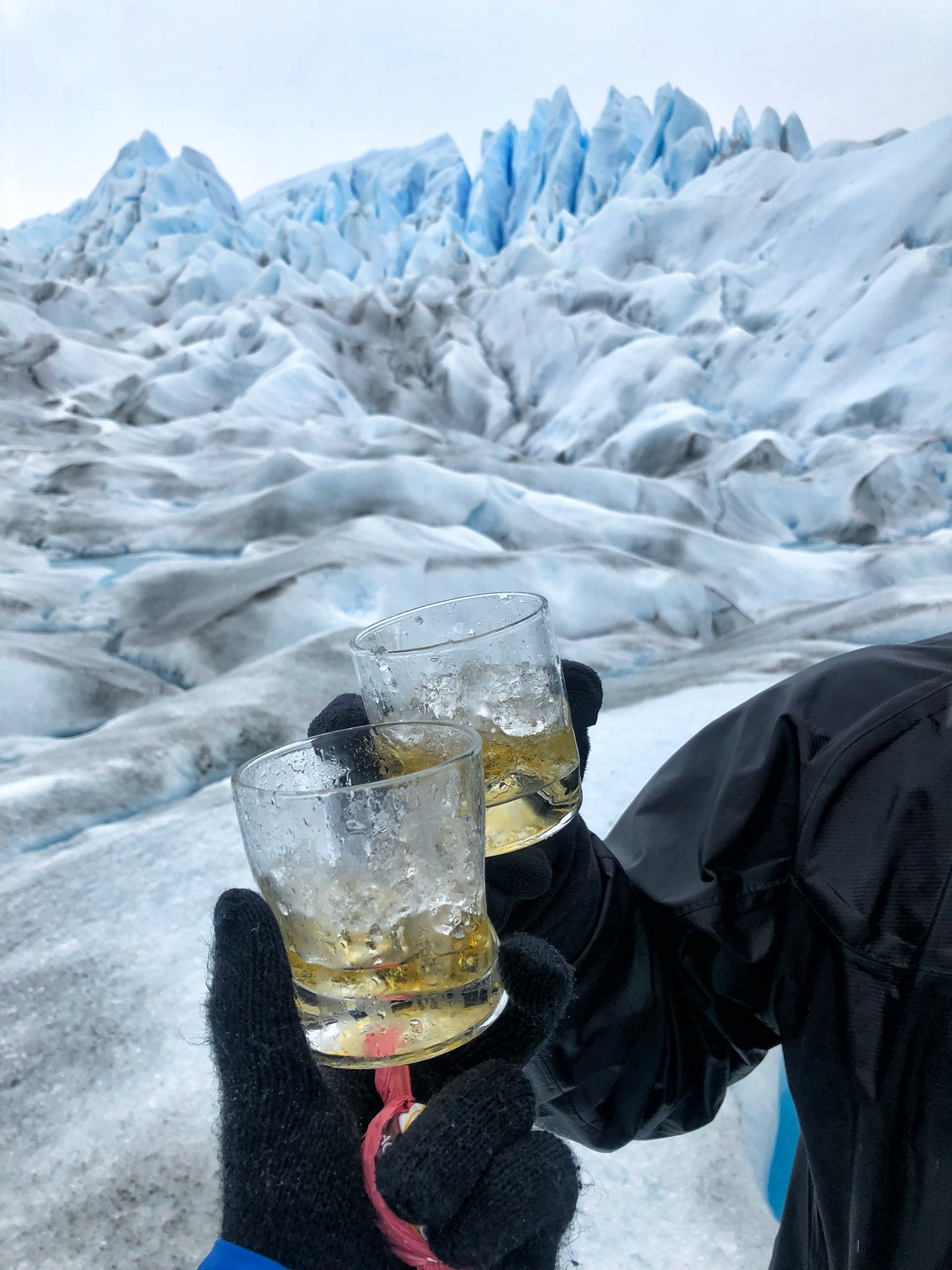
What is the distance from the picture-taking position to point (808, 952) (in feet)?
3.26

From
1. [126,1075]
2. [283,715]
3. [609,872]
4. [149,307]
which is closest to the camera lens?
[609,872]

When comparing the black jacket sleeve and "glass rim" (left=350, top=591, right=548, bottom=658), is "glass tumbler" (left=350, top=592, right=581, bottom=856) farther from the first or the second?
the black jacket sleeve

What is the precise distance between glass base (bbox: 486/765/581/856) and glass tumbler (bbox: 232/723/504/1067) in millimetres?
165

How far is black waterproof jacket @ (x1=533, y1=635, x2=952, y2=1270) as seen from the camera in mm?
843

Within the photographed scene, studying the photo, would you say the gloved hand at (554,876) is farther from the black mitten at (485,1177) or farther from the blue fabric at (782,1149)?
the blue fabric at (782,1149)

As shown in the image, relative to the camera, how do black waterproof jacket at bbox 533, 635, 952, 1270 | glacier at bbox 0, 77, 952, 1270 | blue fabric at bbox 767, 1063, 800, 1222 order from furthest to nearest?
glacier at bbox 0, 77, 952, 1270 → blue fabric at bbox 767, 1063, 800, 1222 → black waterproof jacket at bbox 533, 635, 952, 1270

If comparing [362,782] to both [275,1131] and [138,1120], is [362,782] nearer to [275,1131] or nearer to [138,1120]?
[275,1131]

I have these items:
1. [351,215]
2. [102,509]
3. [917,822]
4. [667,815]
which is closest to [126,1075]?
[667,815]

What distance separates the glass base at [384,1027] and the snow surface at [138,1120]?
0.62 metres

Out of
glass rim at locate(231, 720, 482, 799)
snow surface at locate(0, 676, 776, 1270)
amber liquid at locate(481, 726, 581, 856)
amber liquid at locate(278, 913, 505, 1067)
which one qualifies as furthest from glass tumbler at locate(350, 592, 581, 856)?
snow surface at locate(0, 676, 776, 1270)

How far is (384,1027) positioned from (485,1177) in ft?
0.45

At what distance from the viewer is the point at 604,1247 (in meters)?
1.40

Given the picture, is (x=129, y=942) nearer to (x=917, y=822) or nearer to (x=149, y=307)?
(x=917, y=822)

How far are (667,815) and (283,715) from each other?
208 cm
